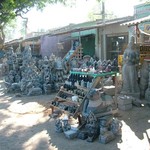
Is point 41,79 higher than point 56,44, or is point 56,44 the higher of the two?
point 56,44

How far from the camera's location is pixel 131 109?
7766mm

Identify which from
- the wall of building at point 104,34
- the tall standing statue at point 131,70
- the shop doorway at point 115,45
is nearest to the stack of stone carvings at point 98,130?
the tall standing statue at point 131,70

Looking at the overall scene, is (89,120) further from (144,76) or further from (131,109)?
(144,76)

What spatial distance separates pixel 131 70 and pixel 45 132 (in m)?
4.14

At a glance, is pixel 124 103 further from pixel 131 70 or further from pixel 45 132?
pixel 45 132

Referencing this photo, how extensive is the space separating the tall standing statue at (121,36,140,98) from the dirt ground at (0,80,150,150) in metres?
1.13

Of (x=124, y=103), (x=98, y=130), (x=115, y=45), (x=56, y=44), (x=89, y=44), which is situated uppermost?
(x=56, y=44)

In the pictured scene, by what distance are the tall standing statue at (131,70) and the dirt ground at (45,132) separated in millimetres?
1134

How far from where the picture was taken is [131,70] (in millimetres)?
8875

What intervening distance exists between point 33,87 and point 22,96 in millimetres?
686

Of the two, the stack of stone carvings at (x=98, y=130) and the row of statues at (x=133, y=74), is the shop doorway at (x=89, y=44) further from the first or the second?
the stack of stone carvings at (x=98, y=130)

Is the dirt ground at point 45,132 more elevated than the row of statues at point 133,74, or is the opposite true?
the row of statues at point 133,74

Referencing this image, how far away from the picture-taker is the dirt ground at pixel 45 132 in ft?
17.0

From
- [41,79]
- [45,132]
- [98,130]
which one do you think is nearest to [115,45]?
[41,79]
